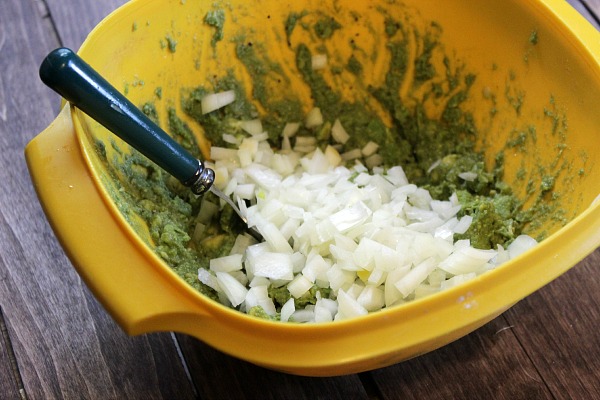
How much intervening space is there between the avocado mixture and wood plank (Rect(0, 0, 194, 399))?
195 millimetres

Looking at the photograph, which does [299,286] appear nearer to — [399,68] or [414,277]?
[414,277]

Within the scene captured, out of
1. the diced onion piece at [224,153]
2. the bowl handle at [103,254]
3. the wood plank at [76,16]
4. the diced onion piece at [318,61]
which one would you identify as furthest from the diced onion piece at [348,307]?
the wood plank at [76,16]

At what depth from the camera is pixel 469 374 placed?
1.12 m

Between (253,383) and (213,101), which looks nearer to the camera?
(253,383)

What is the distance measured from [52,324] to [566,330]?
0.94 meters

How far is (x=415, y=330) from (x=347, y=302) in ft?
0.74

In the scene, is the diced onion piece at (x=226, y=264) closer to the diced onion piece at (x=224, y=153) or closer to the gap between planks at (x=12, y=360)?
the diced onion piece at (x=224, y=153)

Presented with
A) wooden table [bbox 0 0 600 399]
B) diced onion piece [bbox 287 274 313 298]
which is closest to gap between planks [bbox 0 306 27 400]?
wooden table [bbox 0 0 600 399]

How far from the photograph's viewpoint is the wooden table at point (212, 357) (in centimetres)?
111

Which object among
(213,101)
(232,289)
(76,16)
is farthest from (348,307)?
(76,16)

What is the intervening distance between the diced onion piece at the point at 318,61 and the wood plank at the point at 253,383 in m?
0.63

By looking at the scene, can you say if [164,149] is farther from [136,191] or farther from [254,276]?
[254,276]

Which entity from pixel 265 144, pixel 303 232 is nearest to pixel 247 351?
pixel 303 232

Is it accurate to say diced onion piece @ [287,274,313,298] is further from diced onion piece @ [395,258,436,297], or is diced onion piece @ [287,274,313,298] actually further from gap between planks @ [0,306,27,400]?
gap between planks @ [0,306,27,400]
